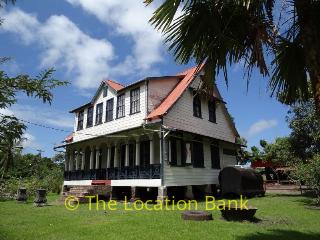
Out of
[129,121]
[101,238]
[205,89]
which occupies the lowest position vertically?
[101,238]

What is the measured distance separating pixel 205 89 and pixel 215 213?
8.53m

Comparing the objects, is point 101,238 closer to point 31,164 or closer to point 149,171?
point 149,171

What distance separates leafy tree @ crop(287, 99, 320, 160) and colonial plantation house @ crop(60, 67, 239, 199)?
469cm

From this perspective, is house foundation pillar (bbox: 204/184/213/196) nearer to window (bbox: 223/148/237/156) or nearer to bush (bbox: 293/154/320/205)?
window (bbox: 223/148/237/156)

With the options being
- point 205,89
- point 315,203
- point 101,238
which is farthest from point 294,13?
point 315,203

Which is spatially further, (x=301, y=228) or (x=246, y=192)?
(x=246, y=192)

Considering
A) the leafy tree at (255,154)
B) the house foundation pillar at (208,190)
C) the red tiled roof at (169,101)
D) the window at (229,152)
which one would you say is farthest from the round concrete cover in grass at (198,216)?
the leafy tree at (255,154)

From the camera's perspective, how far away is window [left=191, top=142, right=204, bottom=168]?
22.8 metres

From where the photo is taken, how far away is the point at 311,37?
19.1 ft

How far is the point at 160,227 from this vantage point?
11281mm

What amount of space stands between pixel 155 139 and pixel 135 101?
9.16 feet

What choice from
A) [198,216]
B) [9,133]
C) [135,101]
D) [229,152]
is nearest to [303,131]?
[229,152]

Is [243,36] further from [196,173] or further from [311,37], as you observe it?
[196,173]

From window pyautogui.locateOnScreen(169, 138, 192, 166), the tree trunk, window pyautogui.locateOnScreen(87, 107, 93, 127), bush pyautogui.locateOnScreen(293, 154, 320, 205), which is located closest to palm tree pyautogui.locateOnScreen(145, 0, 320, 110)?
the tree trunk
